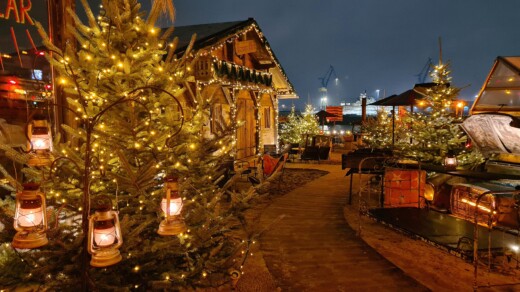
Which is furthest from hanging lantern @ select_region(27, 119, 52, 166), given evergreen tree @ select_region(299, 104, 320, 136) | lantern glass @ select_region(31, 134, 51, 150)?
evergreen tree @ select_region(299, 104, 320, 136)

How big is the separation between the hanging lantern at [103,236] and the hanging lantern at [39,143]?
3.07ft

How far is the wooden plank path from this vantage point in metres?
5.11

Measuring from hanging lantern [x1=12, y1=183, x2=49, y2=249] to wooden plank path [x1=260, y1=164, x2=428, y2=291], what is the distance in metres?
2.33

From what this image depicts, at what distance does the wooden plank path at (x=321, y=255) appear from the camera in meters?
5.11

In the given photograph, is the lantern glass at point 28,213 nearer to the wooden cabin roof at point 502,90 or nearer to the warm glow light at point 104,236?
the warm glow light at point 104,236

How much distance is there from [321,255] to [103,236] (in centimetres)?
443

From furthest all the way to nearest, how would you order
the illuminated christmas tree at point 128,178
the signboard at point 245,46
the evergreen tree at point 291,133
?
the evergreen tree at point 291,133 → the signboard at point 245,46 → the illuminated christmas tree at point 128,178

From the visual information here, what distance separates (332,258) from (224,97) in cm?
1080

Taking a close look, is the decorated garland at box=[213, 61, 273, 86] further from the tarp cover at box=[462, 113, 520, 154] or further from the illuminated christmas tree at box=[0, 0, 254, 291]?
the illuminated christmas tree at box=[0, 0, 254, 291]

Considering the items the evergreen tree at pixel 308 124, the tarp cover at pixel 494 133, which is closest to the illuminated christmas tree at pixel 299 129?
the evergreen tree at pixel 308 124

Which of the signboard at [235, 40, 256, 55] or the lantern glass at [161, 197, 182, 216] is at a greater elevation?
the signboard at [235, 40, 256, 55]

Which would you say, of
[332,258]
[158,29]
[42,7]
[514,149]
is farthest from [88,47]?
[514,149]

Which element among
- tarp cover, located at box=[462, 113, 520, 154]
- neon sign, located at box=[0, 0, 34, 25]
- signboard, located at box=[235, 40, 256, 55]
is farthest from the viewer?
signboard, located at box=[235, 40, 256, 55]

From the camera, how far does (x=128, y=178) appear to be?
3518 millimetres
